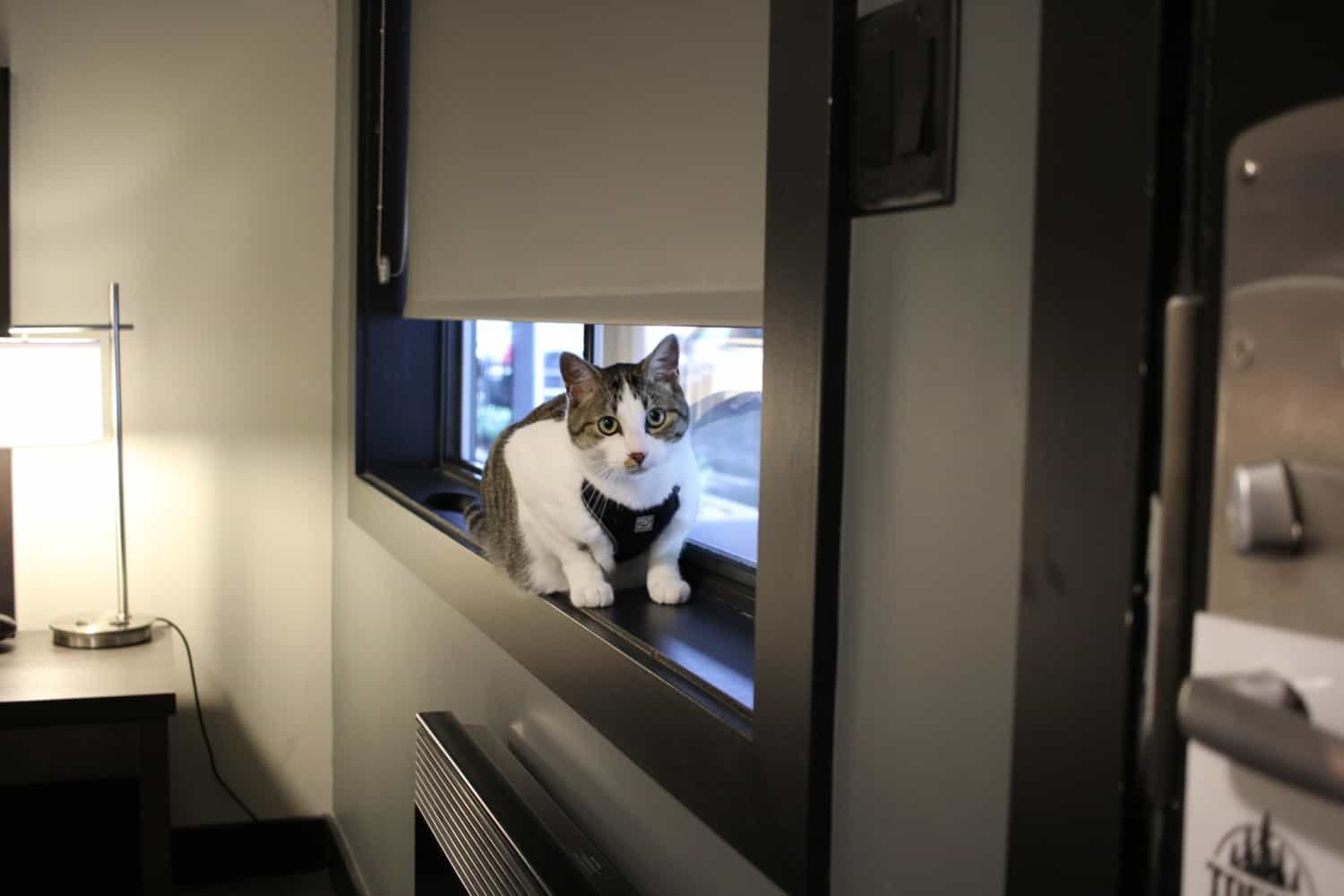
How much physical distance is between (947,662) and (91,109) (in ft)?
7.61

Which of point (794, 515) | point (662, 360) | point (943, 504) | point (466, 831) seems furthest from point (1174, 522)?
point (466, 831)

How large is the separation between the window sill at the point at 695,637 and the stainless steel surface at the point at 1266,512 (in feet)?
1.51

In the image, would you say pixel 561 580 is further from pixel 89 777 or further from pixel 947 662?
pixel 89 777

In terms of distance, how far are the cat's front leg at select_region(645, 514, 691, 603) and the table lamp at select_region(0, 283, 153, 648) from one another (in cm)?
139

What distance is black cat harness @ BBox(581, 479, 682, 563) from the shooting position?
1.19m

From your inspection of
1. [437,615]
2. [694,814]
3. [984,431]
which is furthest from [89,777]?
[984,431]

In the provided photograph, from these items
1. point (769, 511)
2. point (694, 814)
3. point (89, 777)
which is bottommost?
point (89, 777)

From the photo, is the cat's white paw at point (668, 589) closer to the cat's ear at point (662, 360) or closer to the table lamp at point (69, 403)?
the cat's ear at point (662, 360)

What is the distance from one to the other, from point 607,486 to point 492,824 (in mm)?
331

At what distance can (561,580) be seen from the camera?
127 cm

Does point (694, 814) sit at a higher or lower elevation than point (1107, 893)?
lower

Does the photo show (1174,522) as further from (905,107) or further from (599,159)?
(599,159)

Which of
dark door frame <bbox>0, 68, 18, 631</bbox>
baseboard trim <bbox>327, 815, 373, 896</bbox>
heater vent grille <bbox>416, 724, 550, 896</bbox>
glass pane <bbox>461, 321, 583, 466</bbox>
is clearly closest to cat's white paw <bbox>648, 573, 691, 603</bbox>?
heater vent grille <bbox>416, 724, 550, 896</bbox>

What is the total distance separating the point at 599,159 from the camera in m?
1.16
